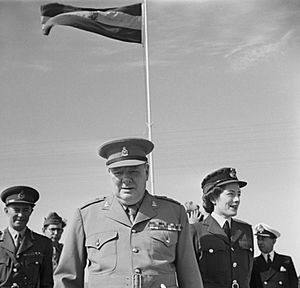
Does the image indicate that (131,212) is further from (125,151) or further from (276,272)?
(276,272)

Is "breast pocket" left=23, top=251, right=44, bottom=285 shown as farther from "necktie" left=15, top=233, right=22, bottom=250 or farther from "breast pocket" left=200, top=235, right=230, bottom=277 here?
"breast pocket" left=200, top=235, right=230, bottom=277

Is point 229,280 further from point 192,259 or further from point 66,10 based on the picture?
point 66,10

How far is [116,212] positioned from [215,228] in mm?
1075

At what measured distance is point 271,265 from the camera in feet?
16.2

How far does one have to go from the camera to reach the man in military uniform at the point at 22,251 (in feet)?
14.0

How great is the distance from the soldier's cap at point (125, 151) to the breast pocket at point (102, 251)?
317mm

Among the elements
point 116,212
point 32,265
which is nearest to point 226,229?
point 116,212

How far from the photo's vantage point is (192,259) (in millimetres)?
3131

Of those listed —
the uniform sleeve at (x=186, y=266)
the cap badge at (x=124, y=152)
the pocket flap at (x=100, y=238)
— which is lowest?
the uniform sleeve at (x=186, y=266)

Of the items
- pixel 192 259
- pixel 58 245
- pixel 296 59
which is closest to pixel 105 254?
pixel 192 259

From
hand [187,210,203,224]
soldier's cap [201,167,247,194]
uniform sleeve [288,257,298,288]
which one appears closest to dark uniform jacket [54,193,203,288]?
soldier's cap [201,167,247,194]

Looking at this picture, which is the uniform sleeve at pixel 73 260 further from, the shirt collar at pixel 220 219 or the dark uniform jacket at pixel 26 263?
the dark uniform jacket at pixel 26 263

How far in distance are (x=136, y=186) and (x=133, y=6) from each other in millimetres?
4742

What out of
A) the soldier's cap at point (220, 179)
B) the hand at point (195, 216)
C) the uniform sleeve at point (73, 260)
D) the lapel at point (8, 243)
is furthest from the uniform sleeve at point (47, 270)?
the uniform sleeve at point (73, 260)
